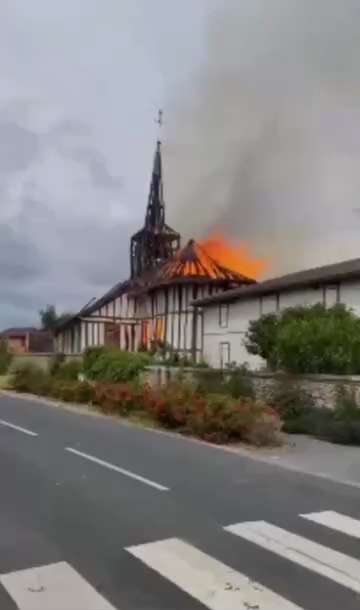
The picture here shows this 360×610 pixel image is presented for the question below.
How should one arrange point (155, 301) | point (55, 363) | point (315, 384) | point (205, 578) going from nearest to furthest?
point (205, 578), point (315, 384), point (55, 363), point (155, 301)

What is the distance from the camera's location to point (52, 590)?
5.09m

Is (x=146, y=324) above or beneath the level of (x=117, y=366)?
above

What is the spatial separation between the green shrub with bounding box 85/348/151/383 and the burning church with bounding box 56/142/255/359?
789 cm

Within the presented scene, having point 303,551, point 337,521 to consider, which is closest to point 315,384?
point 337,521

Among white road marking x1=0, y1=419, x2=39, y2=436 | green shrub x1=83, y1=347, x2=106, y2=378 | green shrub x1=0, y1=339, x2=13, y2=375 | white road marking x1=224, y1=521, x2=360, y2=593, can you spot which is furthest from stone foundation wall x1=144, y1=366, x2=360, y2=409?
green shrub x1=0, y1=339, x2=13, y2=375

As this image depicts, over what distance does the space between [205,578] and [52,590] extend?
1.13 meters

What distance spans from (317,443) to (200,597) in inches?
375

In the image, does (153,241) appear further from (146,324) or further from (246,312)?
(246,312)

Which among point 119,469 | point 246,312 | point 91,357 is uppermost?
point 246,312

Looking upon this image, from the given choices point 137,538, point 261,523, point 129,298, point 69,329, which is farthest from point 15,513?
point 69,329

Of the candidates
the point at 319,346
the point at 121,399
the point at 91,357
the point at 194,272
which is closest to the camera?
the point at 319,346

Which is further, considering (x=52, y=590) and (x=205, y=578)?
(x=205, y=578)

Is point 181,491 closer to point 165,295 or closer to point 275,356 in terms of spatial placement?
point 275,356

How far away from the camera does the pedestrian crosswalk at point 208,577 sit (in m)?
4.83
